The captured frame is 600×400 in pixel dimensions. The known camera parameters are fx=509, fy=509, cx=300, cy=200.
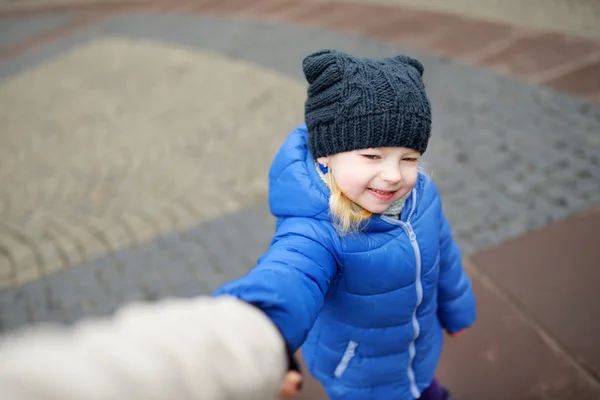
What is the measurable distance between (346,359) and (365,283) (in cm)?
40

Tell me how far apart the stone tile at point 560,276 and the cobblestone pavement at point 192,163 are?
121 mm

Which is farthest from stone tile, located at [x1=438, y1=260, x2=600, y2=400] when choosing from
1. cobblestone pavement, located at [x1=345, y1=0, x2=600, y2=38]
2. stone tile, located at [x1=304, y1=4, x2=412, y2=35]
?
stone tile, located at [x1=304, y1=4, x2=412, y2=35]

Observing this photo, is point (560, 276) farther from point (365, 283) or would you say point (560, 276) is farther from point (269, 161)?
point (269, 161)

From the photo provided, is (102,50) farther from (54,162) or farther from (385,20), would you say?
(385,20)

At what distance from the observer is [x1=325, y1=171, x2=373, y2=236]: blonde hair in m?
1.46

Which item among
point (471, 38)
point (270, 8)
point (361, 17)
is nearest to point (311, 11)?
point (270, 8)

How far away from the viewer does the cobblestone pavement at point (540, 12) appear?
5.45 metres

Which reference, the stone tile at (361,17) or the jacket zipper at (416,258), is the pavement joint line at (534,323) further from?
the stone tile at (361,17)

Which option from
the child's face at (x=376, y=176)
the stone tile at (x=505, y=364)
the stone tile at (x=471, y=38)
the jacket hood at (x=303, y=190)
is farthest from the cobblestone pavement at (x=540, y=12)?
the child's face at (x=376, y=176)

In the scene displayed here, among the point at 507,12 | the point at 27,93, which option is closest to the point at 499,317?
the point at 507,12

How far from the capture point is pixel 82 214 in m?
4.05

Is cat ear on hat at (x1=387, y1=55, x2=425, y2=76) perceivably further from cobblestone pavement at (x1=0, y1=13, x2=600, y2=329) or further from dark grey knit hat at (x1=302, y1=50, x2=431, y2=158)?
cobblestone pavement at (x1=0, y1=13, x2=600, y2=329)

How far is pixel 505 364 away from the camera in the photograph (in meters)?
2.49

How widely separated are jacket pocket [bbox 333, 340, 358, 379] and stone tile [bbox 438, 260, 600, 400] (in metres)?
0.88
